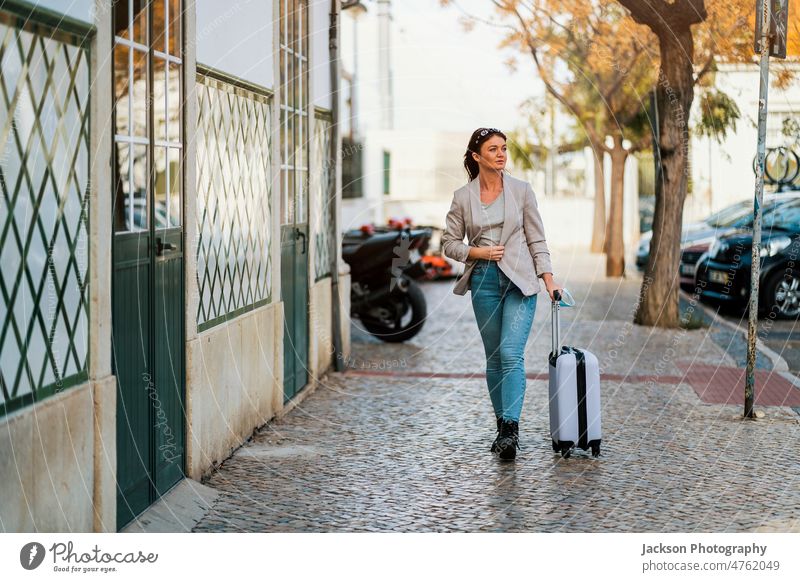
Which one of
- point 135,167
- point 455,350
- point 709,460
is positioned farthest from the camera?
point 455,350

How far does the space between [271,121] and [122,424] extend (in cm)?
407

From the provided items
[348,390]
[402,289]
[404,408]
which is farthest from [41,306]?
[402,289]

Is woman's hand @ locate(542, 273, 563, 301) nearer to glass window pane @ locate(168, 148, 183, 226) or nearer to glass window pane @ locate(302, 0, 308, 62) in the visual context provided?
glass window pane @ locate(168, 148, 183, 226)

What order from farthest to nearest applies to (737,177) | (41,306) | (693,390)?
1. (737,177)
2. (693,390)
3. (41,306)

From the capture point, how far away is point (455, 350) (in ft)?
43.5

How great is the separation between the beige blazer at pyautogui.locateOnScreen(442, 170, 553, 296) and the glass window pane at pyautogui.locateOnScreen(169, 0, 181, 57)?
5.73 feet

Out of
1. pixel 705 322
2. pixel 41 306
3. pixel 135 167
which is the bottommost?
pixel 705 322

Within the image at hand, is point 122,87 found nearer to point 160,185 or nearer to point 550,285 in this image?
point 160,185

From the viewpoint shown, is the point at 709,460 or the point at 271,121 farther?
the point at 271,121

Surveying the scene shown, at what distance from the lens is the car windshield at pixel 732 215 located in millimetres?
20862

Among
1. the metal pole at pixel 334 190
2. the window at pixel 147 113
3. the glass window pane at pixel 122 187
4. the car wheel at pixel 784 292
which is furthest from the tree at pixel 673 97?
the glass window pane at pixel 122 187

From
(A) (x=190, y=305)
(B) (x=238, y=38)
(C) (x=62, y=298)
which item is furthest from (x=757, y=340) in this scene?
(C) (x=62, y=298)
